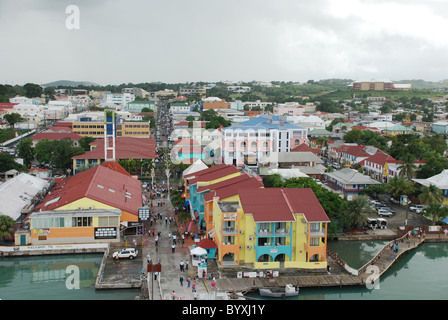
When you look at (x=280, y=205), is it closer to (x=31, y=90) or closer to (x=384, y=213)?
(x=384, y=213)

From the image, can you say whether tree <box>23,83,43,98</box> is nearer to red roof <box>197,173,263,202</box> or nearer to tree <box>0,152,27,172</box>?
tree <box>0,152,27,172</box>

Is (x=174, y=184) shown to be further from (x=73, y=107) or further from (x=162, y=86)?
(x=162, y=86)

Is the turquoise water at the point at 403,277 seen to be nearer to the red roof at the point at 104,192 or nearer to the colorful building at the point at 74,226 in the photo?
the colorful building at the point at 74,226

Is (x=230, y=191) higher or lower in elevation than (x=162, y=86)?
lower

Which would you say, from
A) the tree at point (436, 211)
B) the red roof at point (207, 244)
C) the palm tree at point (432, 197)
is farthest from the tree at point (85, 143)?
the tree at point (436, 211)

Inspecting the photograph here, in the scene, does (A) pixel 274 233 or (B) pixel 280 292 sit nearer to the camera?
(B) pixel 280 292

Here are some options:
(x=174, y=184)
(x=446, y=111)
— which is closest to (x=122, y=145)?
(x=174, y=184)

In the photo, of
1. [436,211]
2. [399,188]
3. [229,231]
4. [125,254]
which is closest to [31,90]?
[399,188]
